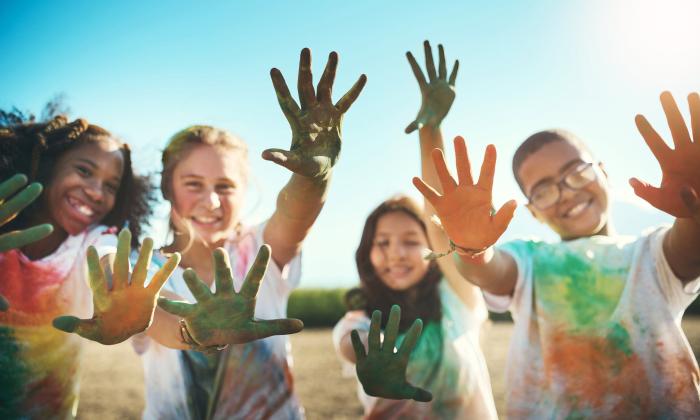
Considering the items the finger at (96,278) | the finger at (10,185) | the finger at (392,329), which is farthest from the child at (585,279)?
the finger at (10,185)

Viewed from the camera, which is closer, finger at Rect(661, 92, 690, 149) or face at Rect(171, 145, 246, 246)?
finger at Rect(661, 92, 690, 149)

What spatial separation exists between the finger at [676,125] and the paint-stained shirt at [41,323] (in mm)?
2983

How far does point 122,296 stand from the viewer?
1929 mm

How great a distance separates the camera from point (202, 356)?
2.65m

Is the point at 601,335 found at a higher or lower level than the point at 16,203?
lower

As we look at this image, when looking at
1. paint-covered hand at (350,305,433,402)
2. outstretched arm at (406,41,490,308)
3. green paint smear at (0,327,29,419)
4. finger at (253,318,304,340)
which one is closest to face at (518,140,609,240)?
outstretched arm at (406,41,490,308)

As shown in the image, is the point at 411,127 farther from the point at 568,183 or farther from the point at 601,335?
the point at 601,335

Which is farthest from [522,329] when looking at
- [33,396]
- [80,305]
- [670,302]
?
[33,396]

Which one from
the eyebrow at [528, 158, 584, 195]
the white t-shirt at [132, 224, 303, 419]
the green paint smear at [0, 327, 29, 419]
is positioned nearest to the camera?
the white t-shirt at [132, 224, 303, 419]

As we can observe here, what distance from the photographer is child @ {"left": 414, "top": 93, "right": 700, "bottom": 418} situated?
2.19 metres

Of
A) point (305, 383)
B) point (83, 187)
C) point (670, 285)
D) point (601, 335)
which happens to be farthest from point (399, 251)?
point (305, 383)

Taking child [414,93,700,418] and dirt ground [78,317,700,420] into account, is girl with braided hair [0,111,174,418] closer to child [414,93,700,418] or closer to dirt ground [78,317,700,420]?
dirt ground [78,317,700,420]

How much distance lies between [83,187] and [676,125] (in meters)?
3.32

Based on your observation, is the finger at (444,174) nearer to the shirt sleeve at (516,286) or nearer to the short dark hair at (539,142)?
the shirt sleeve at (516,286)
